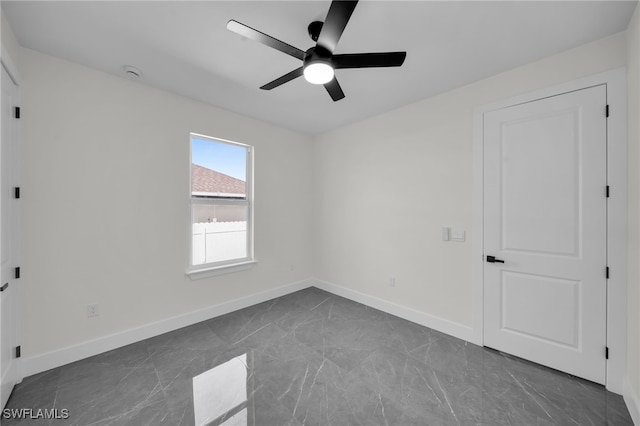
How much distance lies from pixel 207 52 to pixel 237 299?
284cm

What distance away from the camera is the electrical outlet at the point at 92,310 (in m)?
2.30

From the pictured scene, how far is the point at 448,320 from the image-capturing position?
2730 mm

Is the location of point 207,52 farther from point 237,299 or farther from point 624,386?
point 624,386

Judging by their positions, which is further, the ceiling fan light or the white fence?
the white fence

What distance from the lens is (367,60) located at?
1645mm

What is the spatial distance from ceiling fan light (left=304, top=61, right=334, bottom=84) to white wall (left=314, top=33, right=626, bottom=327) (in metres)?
1.70

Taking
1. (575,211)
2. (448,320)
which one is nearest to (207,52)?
(575,211)

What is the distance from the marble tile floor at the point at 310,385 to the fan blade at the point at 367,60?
2.35 metres

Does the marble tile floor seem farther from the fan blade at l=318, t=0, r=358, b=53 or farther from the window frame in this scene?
the fan blade at l=318, t=0, r=358, b=53

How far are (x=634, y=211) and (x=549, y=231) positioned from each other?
50cm

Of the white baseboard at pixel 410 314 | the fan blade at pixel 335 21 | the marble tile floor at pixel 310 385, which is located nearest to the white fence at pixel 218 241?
the marble tile floor at pixel 310 385

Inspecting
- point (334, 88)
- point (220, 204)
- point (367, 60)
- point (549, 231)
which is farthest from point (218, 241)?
point (549, 231)

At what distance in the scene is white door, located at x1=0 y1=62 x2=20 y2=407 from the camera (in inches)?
66.7

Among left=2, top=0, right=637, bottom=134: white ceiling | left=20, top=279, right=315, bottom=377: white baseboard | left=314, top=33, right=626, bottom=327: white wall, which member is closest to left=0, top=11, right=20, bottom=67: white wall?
left=2, top=0, right=637, bottom=134: white ceiling
